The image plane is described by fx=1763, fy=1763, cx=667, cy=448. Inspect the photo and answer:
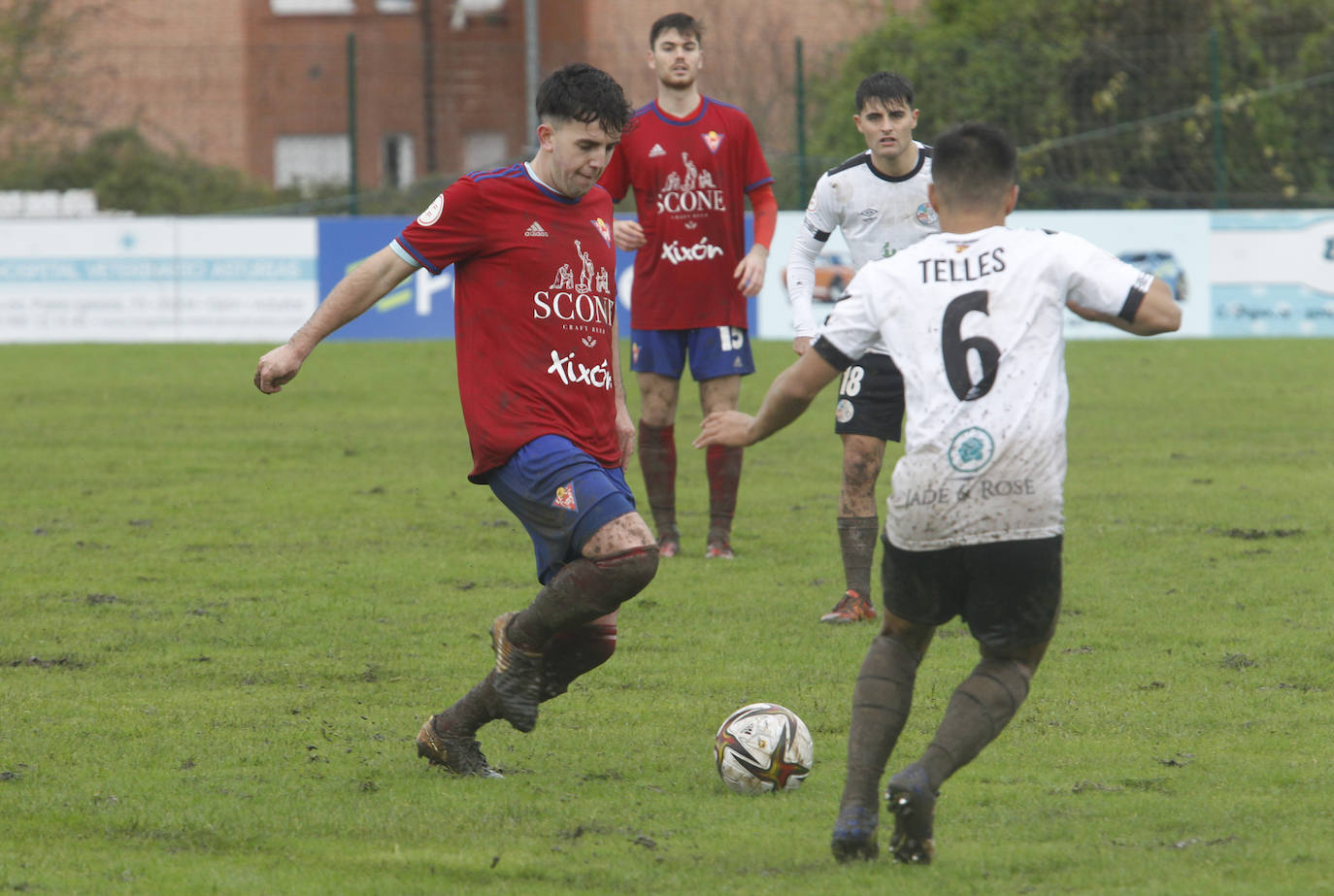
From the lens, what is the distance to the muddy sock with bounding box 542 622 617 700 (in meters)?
4.89

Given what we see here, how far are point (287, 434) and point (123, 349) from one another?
25.9 ft

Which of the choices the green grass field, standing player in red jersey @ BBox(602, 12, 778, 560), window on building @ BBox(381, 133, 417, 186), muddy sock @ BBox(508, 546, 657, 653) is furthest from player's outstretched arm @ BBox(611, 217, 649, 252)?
window on building @ BBox(381, 133, 417, 186)

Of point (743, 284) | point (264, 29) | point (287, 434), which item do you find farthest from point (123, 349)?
point (264, 29)

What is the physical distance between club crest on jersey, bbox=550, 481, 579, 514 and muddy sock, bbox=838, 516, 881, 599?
8.43 feet

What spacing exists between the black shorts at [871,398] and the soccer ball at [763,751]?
2408mm

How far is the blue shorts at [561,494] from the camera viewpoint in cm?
469

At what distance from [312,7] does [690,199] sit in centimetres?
3475

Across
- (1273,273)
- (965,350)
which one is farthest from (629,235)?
(1273,273)

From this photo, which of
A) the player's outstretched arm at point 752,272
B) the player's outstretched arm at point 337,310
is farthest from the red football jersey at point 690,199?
the player's outstretched arm at point 337,310

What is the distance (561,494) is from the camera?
4711 mm

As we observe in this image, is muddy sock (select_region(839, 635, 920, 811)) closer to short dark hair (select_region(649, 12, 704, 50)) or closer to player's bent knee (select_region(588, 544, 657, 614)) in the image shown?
player's bent knee (select_region(588, 544, 657, 614))

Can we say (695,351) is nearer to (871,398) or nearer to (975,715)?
(871,398)

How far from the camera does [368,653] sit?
641cm

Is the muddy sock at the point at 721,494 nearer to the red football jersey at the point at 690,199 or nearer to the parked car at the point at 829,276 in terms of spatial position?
the red football jersey at the point at 690,199
